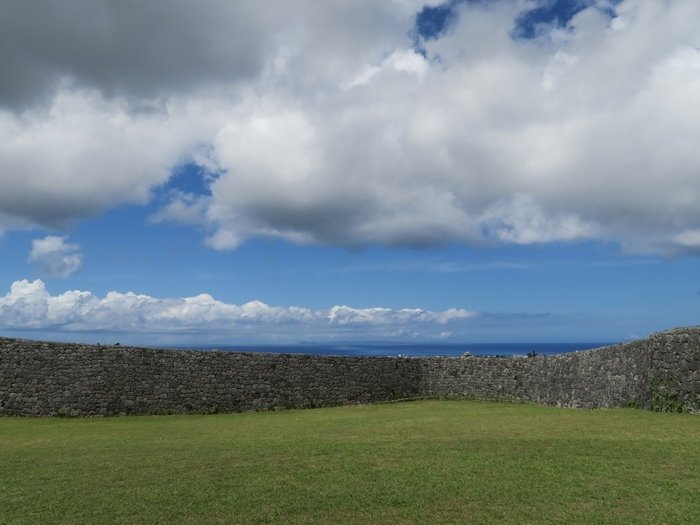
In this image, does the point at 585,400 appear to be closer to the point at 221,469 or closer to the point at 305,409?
the point at 305,409

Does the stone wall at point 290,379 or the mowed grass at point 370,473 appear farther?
the stone wall at point 290,379

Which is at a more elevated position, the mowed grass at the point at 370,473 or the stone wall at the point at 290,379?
the stone wall at the point at 290,379

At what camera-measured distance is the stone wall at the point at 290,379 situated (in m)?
16.8

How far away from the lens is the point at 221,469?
9.85 m

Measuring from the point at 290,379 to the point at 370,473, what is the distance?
13849 mm

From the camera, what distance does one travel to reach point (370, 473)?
9.35 m

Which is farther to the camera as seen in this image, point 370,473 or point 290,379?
point 290,379

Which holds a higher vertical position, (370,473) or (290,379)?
(290,379)

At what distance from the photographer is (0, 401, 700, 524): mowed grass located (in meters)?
7.46

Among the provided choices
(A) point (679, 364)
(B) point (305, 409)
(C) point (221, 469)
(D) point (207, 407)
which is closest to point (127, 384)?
(D) point (207, 407)

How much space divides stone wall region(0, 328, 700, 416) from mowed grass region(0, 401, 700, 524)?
220 centimetres

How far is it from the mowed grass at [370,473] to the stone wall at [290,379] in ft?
7.21

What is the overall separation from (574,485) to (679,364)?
380 inches

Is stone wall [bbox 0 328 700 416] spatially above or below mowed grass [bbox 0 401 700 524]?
above
